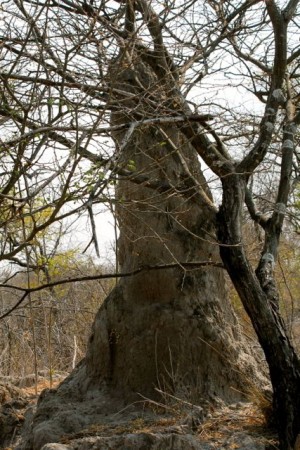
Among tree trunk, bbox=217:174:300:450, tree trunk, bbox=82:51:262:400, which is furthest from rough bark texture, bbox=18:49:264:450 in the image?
tree trunk, bbox=217:174:300:450

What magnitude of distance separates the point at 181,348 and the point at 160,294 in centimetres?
54

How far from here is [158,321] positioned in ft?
20.6

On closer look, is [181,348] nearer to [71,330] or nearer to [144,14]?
[144,14]

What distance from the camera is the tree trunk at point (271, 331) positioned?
17.3ft

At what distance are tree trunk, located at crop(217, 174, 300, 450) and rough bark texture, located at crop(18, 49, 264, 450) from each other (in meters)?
0.47

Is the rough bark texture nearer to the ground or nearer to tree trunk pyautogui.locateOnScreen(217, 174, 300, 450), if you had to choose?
the ground

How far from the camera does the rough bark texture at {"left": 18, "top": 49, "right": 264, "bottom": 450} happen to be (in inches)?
239

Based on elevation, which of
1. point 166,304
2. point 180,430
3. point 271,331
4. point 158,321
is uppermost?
point 166,304

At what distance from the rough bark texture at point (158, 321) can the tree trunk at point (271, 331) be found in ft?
1.55

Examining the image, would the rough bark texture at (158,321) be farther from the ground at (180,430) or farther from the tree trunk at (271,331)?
the tree trunk at (271,331)

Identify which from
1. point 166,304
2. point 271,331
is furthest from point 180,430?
point 166,304

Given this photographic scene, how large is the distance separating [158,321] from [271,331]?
1159 millimetres

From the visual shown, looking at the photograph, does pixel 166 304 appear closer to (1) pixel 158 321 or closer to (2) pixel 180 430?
(1) pixel 158 321

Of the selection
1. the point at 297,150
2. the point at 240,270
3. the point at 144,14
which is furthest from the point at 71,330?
the point at 144,14
